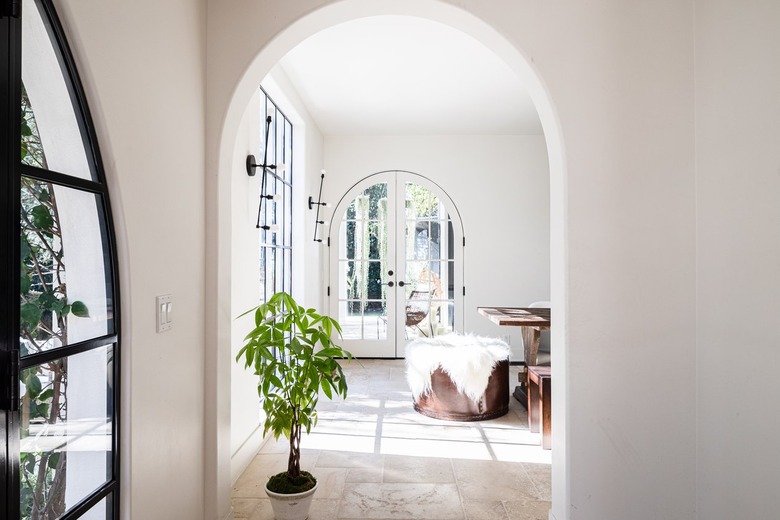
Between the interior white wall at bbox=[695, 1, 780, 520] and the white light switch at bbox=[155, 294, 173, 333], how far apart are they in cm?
183

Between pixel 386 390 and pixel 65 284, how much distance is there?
11.2ft

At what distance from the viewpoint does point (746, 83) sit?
150 cm

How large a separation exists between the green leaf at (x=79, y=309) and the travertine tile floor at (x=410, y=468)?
1369 millimetres

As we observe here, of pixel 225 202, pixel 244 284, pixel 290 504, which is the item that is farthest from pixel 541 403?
pixel 225 202

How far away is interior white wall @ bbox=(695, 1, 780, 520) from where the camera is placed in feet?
4.66

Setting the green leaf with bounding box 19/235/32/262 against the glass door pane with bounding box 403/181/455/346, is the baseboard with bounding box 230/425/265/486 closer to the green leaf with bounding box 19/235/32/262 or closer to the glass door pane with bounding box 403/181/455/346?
the green leaf with bounding box 19/235/32/262

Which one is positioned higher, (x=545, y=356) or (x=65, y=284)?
(x=65, y=284)

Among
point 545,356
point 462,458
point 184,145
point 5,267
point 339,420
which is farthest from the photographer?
point 545,356

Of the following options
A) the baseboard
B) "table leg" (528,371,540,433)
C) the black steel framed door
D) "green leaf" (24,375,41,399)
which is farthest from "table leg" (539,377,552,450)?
"green leaf" (24,375,41,399)

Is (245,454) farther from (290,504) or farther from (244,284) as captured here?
(244,284)

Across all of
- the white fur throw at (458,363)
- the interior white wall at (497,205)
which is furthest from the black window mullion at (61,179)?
the interior white wall at (497,205)

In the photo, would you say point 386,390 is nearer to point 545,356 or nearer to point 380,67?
point 545,356

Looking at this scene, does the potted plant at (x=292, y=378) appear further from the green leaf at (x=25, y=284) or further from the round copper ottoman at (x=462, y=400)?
the round copper ottoman at (x=462, y=400)

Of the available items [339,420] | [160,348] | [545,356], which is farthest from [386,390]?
[160,348]
